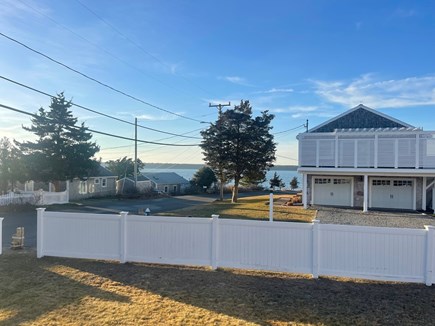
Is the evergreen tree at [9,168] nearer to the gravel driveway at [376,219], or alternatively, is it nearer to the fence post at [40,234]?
the fence post at [40,234]

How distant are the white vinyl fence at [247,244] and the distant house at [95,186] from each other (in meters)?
28.7

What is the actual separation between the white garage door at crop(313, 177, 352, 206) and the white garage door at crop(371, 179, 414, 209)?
1646 millimetres

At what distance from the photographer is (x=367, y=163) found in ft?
68.1

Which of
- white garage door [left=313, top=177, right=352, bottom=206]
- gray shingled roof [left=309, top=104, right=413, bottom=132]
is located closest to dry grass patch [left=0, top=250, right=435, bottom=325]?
white garage door [left=313, top=177, right=352, bottom=206]

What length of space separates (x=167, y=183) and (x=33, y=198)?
28.2 m

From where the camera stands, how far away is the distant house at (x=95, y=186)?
35.7 m

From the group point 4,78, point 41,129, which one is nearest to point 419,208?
point 4,78

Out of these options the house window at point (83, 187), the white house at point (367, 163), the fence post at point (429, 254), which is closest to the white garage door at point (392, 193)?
the white house at point (367, 163)

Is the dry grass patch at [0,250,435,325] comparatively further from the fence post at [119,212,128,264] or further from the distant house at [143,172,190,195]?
the distant house at [143,172,190,195]

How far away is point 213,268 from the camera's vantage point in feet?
23.9

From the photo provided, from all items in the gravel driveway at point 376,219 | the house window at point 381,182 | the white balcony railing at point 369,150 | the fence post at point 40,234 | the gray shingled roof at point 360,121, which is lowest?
the gravel driveway at point 376,219

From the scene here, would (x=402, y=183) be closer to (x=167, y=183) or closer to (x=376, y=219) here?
(x=376, y=219)

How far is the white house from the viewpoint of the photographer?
20.0 meters

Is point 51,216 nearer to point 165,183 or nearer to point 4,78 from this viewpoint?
point 4,78
